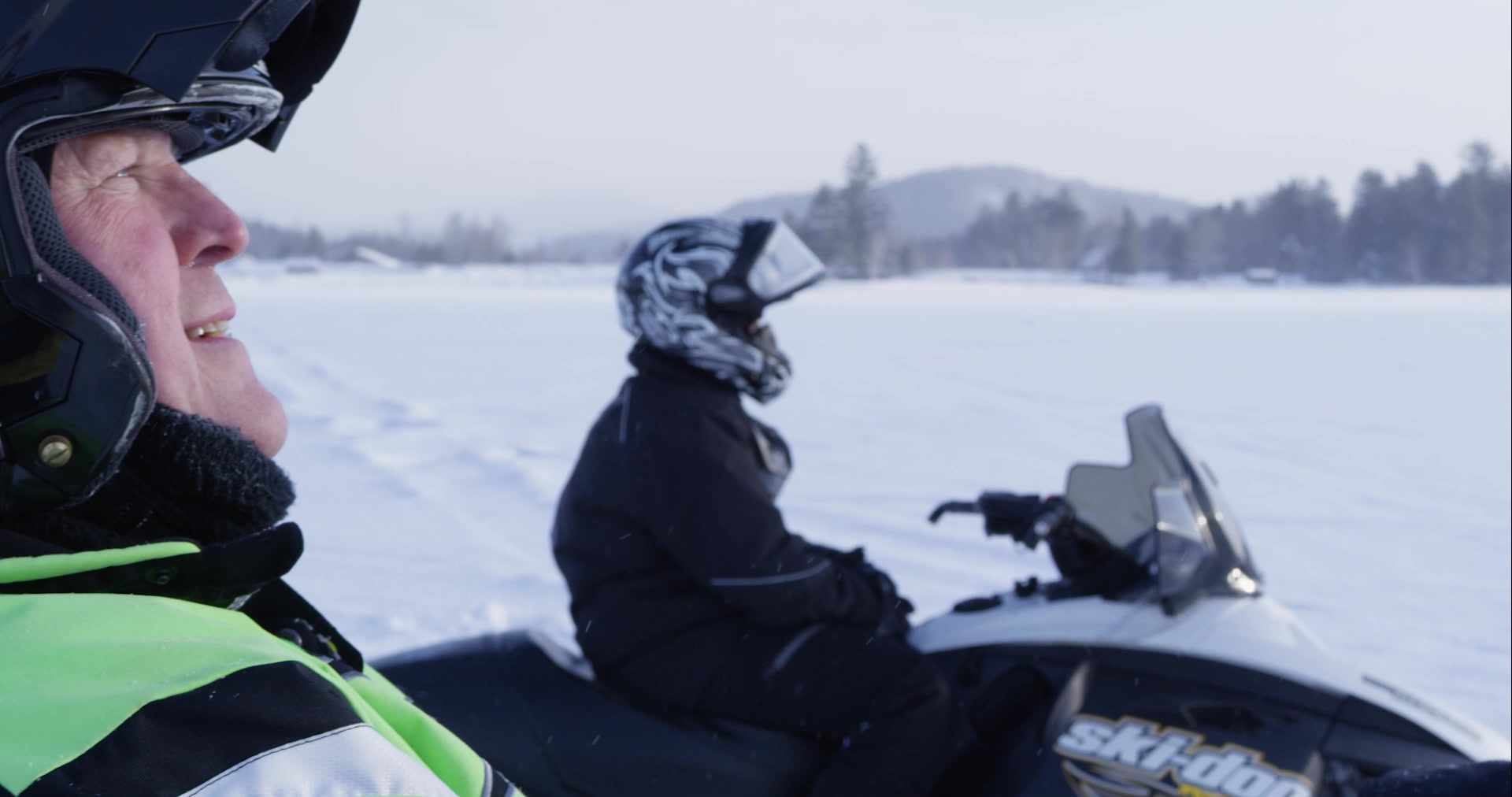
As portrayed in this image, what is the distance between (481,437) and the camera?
10.1m

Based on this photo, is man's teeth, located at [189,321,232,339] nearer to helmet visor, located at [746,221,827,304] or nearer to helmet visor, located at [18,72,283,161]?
helmet visor, located at [18,72,283,161]

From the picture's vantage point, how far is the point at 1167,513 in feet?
8.98

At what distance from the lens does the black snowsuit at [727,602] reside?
2619mm

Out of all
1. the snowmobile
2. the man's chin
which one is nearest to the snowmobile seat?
the snowmobile

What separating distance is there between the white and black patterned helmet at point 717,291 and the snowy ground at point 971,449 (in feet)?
6.11

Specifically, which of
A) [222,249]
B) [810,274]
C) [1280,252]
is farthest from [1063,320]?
[222,249]

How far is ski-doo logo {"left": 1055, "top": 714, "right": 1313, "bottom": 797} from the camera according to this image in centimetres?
236

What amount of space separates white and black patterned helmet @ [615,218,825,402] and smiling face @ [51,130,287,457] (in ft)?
5.72

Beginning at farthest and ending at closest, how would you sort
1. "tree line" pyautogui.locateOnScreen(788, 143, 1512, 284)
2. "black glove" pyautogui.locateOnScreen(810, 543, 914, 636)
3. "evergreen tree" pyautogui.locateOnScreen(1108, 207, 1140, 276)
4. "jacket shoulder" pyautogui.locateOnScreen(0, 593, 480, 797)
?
"evergreen tree" pyautogui.locateOnScreen(1108, 207, 1140, 276) → "tree line" pyautogui.locateOnScreen(788, 143, 1512, 284) → "black glove" pyautogui.locateOnScreen(810, 543, 914, 636) → "jacket shoulder" pyautogui.locateOnScreen(0, 593, 480, 797)

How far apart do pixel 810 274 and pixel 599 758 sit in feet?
4.83

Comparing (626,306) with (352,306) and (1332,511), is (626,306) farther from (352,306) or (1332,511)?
(352,306)

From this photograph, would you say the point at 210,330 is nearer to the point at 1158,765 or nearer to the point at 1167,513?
the point at 1158,765

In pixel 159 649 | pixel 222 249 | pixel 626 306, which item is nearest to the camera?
pixel 159 649

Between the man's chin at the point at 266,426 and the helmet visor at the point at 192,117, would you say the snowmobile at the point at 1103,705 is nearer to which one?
the man's chin at the point at 266,426
